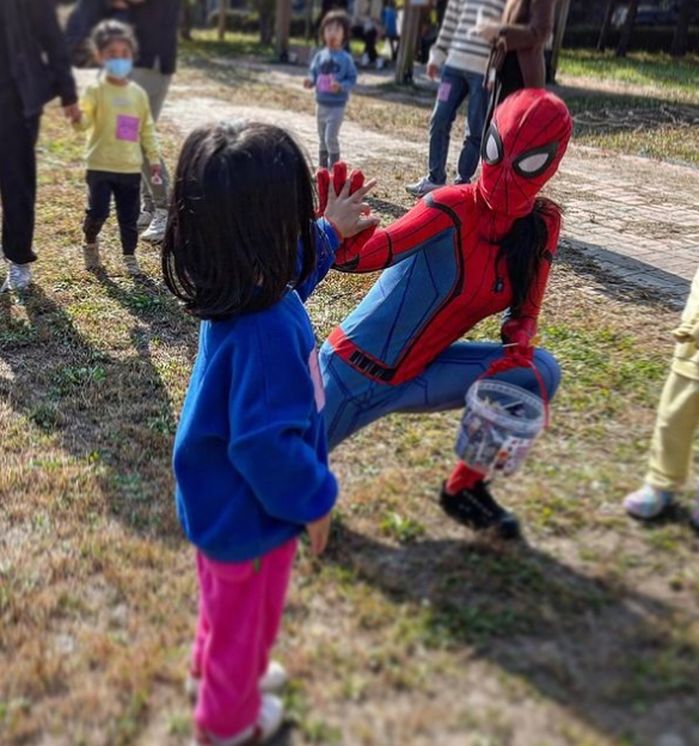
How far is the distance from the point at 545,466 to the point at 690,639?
97cm

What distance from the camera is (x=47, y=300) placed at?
4.66m

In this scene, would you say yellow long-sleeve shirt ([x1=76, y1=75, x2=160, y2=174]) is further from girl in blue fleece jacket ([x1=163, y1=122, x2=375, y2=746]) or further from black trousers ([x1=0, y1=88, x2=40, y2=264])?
girl in blue fleece jacket ([x1=163, y1=122, x2=375, y2=746])

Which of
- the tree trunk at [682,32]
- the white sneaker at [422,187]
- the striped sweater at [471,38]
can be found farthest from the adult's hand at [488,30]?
the tree trunk at [682,32]

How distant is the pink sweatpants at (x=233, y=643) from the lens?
6.24 ft

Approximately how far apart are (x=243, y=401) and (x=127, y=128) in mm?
3569

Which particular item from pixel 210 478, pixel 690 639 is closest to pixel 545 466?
pixel 690 639

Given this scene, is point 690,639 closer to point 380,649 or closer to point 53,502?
point 380,649

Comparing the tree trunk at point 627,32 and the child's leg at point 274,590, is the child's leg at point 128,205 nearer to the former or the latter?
the child's leg at point 274,590

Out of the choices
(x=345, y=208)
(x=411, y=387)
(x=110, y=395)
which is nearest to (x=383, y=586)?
(x=411, y=387)

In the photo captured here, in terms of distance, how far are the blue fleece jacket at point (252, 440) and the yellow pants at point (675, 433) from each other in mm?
1181

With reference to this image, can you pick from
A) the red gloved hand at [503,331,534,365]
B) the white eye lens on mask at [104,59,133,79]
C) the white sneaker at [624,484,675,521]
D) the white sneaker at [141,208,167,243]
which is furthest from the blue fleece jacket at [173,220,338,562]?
the white sneaker at [141,208,167,243]

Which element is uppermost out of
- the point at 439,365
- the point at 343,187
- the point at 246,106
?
the point at 343,187

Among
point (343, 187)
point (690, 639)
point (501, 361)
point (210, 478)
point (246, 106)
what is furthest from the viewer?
point (246, 106)

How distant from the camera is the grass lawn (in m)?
2.04
